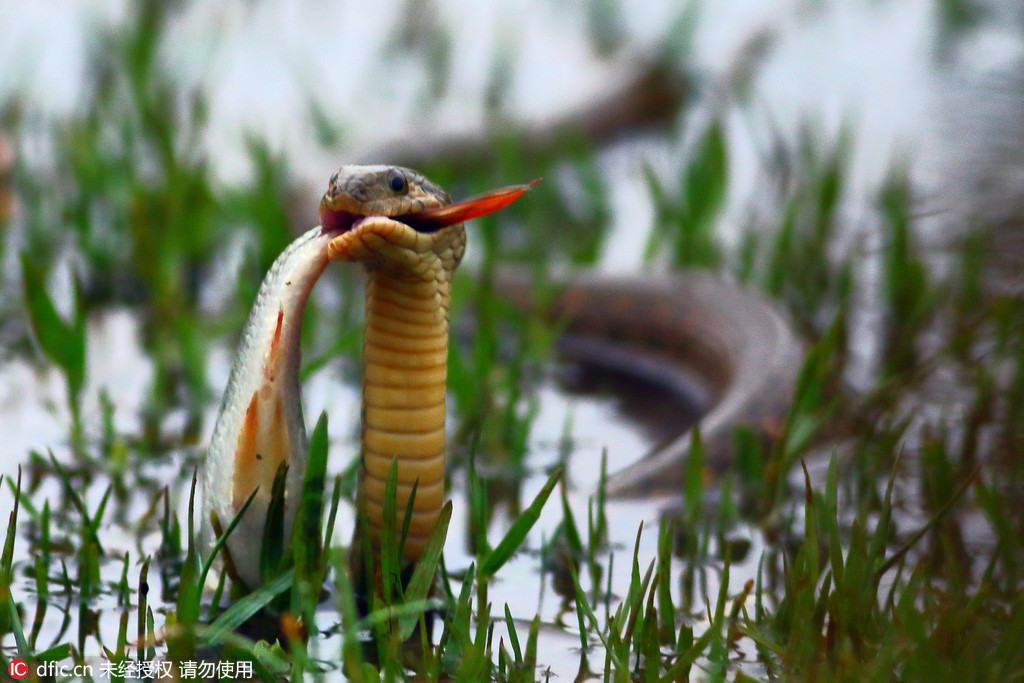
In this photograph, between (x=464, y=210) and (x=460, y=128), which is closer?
(x=464, y=210)

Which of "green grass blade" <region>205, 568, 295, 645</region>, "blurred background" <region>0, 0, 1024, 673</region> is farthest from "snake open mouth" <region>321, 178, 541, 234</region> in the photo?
"blurred background" <region>0, 0, 1024, 673</region>

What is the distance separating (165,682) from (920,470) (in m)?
1.57

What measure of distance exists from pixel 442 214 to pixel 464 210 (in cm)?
4

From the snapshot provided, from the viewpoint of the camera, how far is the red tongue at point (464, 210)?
210 cm

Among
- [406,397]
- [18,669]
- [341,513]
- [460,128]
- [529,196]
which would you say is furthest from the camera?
[460,128]

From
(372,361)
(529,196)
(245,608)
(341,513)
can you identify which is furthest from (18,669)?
(529,196)

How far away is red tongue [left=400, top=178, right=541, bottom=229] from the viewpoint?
6.90ft

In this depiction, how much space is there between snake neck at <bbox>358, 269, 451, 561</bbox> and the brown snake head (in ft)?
0.23

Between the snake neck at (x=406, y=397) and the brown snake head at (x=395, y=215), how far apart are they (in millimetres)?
71

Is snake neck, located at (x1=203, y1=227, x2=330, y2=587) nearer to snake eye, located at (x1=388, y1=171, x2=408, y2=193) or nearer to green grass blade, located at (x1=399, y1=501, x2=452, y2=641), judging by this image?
snake eye, located at (x1=388, y1=171, x2=408, y2=193)

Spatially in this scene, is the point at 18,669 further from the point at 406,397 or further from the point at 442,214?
the point at 442,214

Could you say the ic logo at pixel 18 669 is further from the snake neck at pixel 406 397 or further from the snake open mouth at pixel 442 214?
the snake open mouth at pixel 442 214

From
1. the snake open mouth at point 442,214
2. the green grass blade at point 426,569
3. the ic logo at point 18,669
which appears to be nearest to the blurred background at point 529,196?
the ic logo at point 18,669

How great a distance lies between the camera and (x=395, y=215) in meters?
2.14
